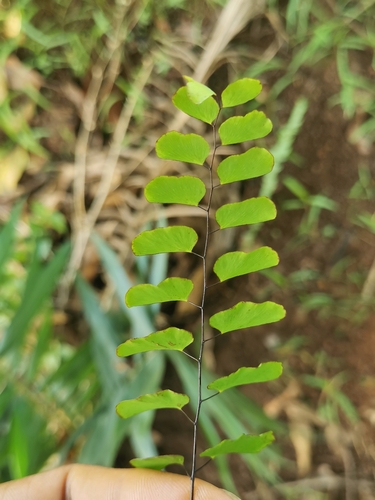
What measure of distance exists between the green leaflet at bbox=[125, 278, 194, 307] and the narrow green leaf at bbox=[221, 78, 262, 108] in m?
0.15

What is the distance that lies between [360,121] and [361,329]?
18.3 inches

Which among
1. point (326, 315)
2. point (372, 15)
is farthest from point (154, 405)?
point (372, 15)

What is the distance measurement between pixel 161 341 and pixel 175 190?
0.41 ft

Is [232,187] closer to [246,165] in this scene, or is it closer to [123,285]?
[123,285]

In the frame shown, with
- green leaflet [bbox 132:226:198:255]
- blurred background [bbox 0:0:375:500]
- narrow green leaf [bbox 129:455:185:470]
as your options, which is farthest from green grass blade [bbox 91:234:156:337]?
green leaflet [bbox 132:226:198:255]

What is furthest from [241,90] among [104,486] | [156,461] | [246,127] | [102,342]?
[102,342]

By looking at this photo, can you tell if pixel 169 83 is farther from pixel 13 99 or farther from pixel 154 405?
pixel 154 405

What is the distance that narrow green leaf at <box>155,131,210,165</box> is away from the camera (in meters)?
0.34

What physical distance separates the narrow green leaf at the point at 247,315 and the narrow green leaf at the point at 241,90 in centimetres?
16

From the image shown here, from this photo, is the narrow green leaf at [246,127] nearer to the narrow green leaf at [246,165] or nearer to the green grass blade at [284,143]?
the narrow green leaf at [246,165]

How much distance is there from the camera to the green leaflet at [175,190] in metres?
0.35

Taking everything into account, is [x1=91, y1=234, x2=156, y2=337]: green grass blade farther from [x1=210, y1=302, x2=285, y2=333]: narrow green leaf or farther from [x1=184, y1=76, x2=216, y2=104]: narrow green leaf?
[x1=184, y1=76, x2=216, y2=104]: narrow green leaf

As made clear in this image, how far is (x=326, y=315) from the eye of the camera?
3.30 ft

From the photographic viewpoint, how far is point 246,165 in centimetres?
35
